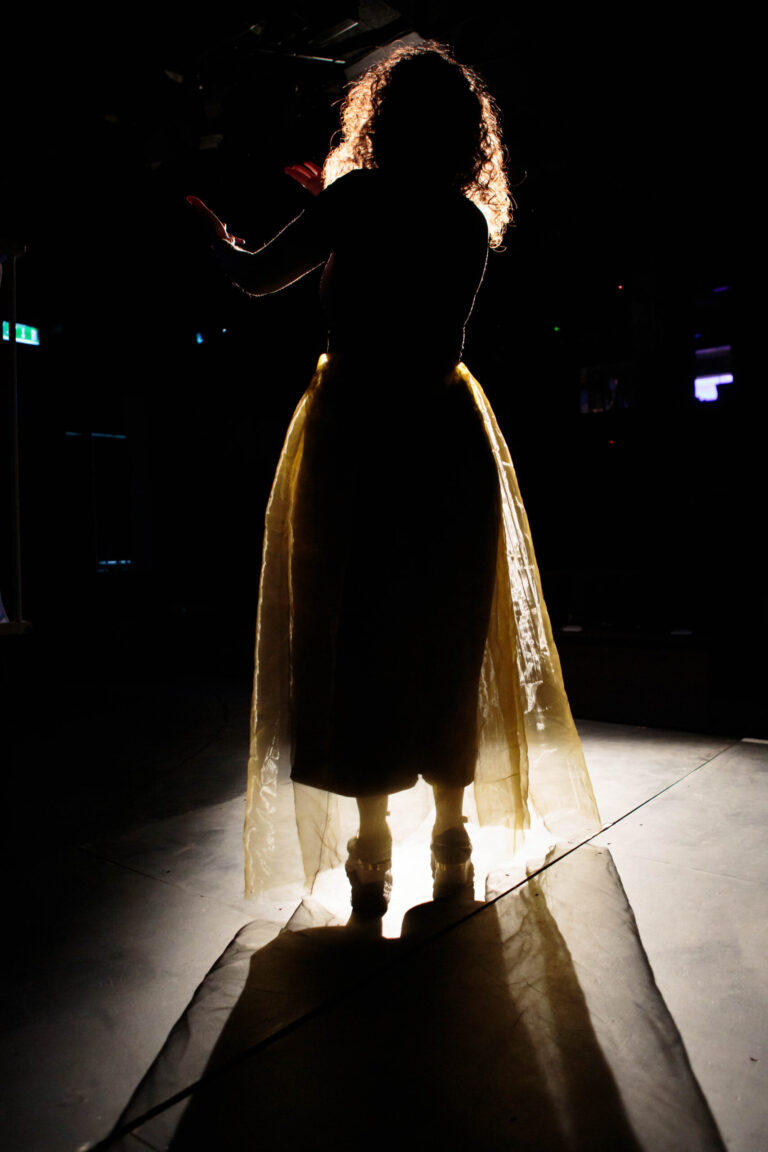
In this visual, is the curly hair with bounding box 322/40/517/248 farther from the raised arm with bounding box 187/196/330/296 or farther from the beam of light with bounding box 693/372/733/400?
the beam of light with bounding box 693/372/733/400

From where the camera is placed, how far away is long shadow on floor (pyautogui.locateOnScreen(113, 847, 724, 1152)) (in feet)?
2.56

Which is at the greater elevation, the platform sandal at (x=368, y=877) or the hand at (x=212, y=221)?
the hand at (x=212, y=221)

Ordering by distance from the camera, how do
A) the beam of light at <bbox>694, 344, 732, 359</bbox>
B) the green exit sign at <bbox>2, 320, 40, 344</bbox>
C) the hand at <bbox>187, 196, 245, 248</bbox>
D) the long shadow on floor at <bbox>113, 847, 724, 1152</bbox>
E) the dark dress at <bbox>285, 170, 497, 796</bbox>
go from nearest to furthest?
1. the long shadow on floor at <bbox>113, 847, 724, 1152</bbox>
2. the dark dress at <bbox>285, 170, 497, 796</bbox>
3. the hand at <bbox>187, 196, 245, 248</bbox>
4. the beam of light at <bbox>694, 344, 732, 359</bbox>
5. the green exit sign at <bbox>2, 320, 40, 344</bbox>

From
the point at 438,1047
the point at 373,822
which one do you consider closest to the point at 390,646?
the point at 373,822

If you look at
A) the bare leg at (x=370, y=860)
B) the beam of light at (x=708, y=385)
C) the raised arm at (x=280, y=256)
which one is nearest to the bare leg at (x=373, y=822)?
the bare leg at (x=370, y=860)

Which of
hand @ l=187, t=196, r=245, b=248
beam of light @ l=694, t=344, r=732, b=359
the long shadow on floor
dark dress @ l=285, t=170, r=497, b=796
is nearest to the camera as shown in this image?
the long shadow on floor

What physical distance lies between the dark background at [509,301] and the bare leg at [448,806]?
1.23 m

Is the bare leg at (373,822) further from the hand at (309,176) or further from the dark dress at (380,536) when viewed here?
the hand at (309,176)

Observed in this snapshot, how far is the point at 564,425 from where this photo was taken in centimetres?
411

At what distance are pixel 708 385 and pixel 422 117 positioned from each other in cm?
330

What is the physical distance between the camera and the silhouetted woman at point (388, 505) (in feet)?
3.91

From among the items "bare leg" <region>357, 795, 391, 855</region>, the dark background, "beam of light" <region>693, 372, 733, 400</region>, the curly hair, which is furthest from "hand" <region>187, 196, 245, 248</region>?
"beam of light" <region>693, 372, 733, 400</region>

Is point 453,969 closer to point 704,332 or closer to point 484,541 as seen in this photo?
point 484,541

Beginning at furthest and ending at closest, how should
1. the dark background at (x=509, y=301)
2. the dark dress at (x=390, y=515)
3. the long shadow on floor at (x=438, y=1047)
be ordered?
the dark background at (x=509, y=301), the dark dress at (x=390, y=515), the long shadow on floor at (x=438, y=1047)
